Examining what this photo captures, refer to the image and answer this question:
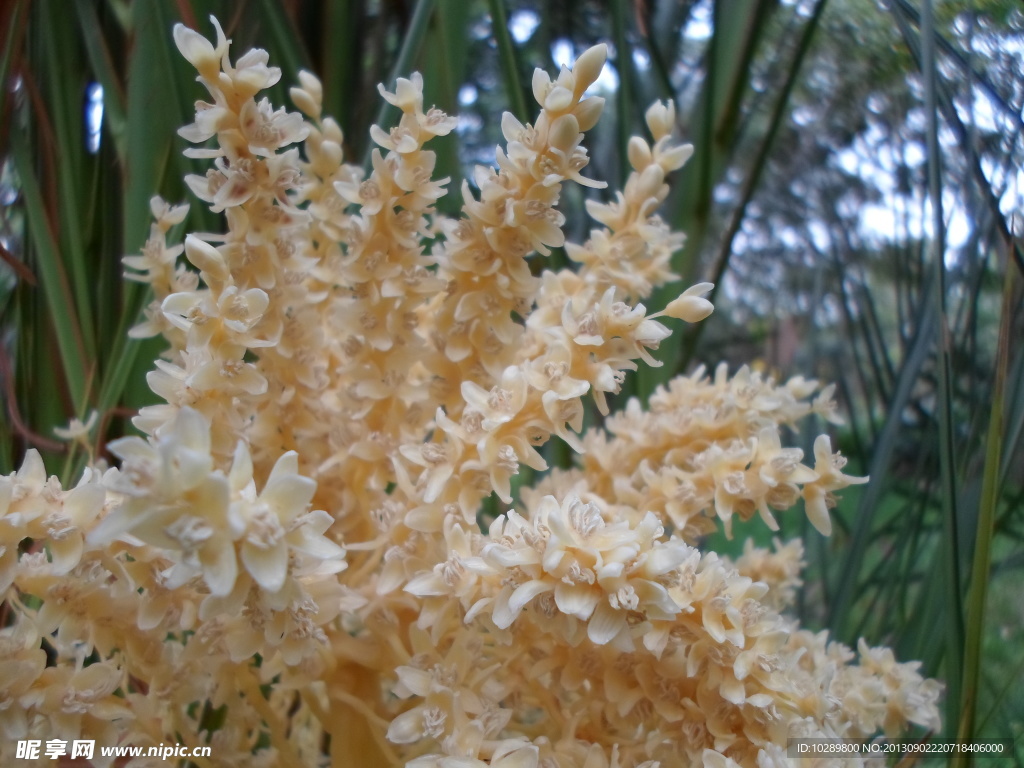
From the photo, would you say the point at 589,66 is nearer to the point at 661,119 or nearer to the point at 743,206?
the point at 661,119

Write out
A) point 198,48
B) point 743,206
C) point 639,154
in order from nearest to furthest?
point 198,48, point 639,154, point 743,206

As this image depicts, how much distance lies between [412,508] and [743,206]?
46cm

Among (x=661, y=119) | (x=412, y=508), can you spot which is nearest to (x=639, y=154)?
(x=661, y=119)

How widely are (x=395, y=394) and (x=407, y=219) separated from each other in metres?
0.11

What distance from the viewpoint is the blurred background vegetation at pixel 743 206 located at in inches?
Answer: 20.3

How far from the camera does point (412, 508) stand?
1.47ft

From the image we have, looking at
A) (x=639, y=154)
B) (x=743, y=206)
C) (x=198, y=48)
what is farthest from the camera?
(x=743, y=206)

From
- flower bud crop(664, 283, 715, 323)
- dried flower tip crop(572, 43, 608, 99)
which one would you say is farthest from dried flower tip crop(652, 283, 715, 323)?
dried flower tip crop(572, 43, 608, 99)

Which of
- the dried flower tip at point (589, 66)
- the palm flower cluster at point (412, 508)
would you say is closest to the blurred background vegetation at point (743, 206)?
the palm flower cluster at point (412, 508)

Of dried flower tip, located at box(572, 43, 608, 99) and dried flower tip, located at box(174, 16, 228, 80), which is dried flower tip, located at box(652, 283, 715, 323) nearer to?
dried flower tip, located at box(572, 43, 608, 99)

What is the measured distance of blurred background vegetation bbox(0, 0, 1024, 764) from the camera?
515mm

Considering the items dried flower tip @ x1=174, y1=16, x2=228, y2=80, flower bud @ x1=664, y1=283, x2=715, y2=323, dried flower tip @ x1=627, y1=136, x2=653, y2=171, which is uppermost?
dried flower tip @ x1=174, y1=16, x2=228, y2=80

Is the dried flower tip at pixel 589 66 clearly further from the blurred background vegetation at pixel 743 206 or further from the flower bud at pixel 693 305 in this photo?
the blurred background vegetation at pixel 743 206

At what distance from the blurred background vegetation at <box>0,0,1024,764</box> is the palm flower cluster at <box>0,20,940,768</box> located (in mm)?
110
